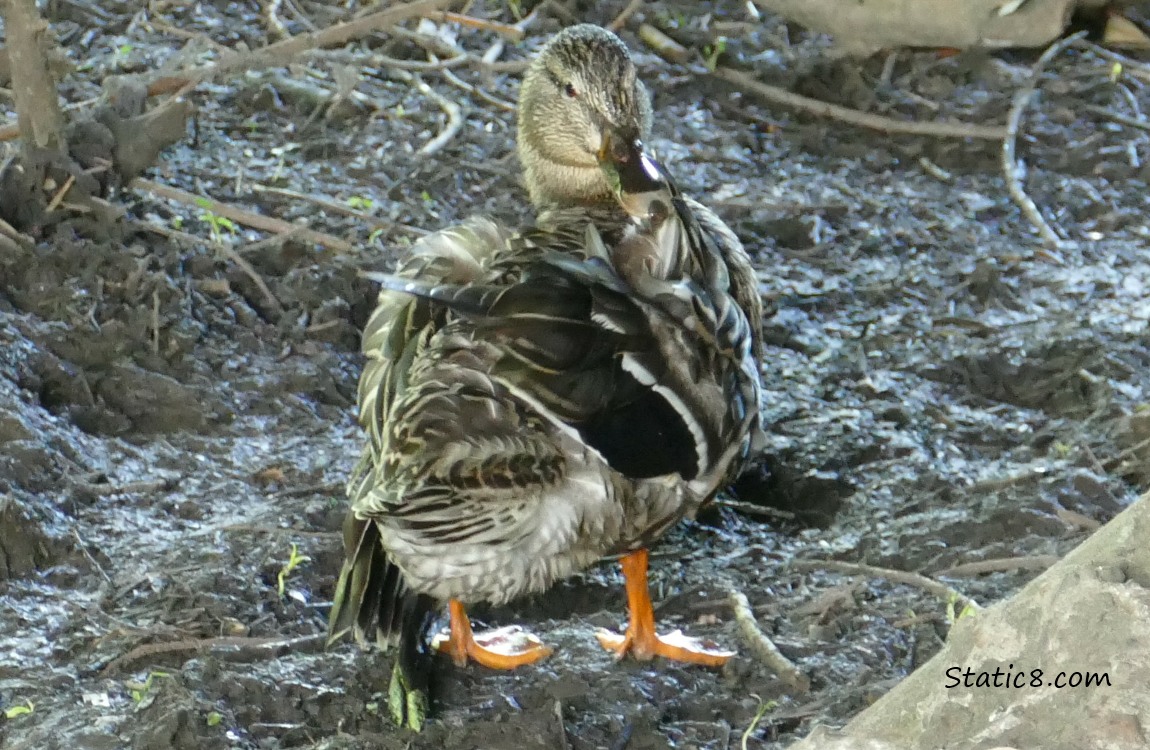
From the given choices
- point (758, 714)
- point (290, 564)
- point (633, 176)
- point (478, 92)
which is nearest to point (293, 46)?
point (478, 92)

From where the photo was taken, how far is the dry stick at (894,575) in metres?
3.01

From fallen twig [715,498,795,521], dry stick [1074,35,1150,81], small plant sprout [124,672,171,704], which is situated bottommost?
fallen twig [715,498,795,521]

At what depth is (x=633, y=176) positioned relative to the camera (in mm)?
3377

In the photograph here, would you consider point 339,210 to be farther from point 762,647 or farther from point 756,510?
point 762,647

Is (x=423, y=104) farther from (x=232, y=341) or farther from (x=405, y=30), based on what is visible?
(x=232, y=341)

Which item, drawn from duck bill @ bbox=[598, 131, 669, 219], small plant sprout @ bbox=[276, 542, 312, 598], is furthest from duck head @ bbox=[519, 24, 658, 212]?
small plant sprout @ bbox=[276, 542, 312, 598]

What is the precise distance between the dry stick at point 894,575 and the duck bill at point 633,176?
961mm

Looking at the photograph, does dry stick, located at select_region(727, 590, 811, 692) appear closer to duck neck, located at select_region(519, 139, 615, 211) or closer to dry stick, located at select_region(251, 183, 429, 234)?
duck neck, located at select_region(519, 139, 615, 211)

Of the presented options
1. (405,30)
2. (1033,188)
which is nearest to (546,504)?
(1033,188)

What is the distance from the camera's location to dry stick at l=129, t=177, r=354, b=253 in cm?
455

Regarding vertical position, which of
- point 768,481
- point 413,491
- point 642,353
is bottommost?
point 768,481

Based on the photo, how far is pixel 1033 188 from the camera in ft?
16.9

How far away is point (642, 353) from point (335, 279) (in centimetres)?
196

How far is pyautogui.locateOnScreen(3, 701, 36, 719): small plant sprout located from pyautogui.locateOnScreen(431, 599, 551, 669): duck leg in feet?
2.90
